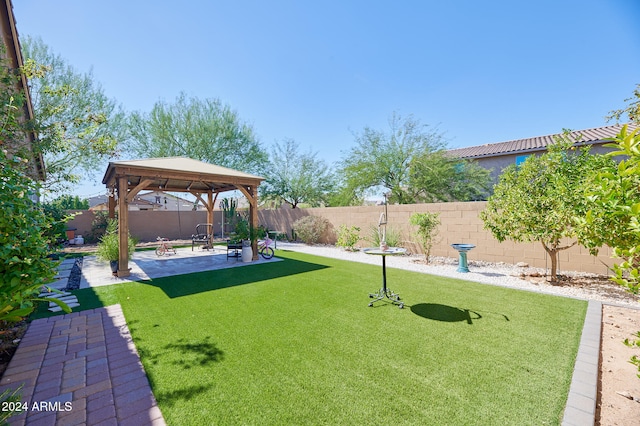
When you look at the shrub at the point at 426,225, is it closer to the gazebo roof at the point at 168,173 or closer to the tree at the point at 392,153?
the tree at the point at 392,153

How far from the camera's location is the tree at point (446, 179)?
1277 centimetres

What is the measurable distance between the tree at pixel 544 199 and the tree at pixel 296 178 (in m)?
14.0

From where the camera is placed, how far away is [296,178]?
65.8 ft

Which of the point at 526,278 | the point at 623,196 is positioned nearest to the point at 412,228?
the point at 526,278

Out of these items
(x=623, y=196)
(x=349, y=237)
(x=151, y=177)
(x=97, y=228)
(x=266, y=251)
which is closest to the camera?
(x=623, y=196)

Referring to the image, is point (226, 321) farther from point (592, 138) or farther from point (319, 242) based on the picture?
point (592, 138)

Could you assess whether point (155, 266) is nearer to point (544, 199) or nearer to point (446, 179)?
point (544, 199)

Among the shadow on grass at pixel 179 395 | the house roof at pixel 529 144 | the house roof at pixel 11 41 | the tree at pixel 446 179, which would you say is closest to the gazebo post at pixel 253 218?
the house roof at pixel 11 41

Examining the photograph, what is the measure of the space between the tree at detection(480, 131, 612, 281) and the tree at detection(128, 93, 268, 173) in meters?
16.9

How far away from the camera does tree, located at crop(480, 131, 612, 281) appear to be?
5.22m

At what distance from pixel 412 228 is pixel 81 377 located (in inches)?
368

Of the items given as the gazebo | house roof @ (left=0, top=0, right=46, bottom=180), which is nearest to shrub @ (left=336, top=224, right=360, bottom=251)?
the gazebo

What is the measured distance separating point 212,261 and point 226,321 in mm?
5410

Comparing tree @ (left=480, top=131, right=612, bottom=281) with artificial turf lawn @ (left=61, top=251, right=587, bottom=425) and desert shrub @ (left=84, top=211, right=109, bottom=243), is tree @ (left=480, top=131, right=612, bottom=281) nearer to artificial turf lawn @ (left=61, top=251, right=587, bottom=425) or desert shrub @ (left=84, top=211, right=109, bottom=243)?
artificial turf lawn @ (left=61, top=251, right=587, bottom=425)
